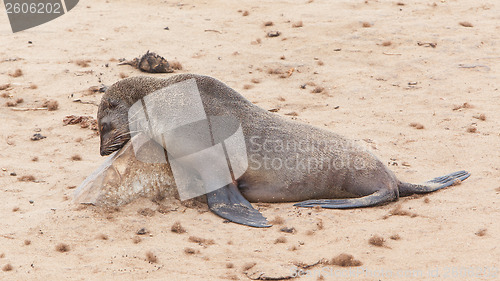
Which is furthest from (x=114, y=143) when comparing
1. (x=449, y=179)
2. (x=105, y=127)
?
(x=449, y=179)

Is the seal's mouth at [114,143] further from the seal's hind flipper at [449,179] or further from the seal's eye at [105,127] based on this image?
the seal's hind flipper at [449,179]

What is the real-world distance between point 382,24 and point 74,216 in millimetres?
8923

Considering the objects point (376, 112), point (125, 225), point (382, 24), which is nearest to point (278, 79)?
point (376, 112)

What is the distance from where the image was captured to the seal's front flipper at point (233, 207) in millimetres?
6281

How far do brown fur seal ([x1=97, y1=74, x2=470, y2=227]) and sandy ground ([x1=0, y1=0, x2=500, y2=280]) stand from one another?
0.80ft

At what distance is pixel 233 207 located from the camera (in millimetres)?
6520

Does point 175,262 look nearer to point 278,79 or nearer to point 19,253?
point 19,253

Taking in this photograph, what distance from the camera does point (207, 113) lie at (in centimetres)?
687

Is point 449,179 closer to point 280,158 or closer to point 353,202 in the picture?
point 353,202

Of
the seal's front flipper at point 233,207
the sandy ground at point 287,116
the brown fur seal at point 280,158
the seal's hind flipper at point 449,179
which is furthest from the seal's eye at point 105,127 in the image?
the seal's hind flipper at point 449,179

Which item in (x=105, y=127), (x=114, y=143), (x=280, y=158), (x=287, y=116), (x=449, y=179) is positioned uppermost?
(x=105, y=127)

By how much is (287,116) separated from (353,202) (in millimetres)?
3180

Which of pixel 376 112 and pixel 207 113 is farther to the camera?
pixel 376 112

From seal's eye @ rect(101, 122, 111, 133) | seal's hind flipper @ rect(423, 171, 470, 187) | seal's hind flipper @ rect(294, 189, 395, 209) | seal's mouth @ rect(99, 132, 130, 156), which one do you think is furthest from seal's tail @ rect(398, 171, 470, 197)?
seal's eye @ rect(101, 122, 111, 133)
